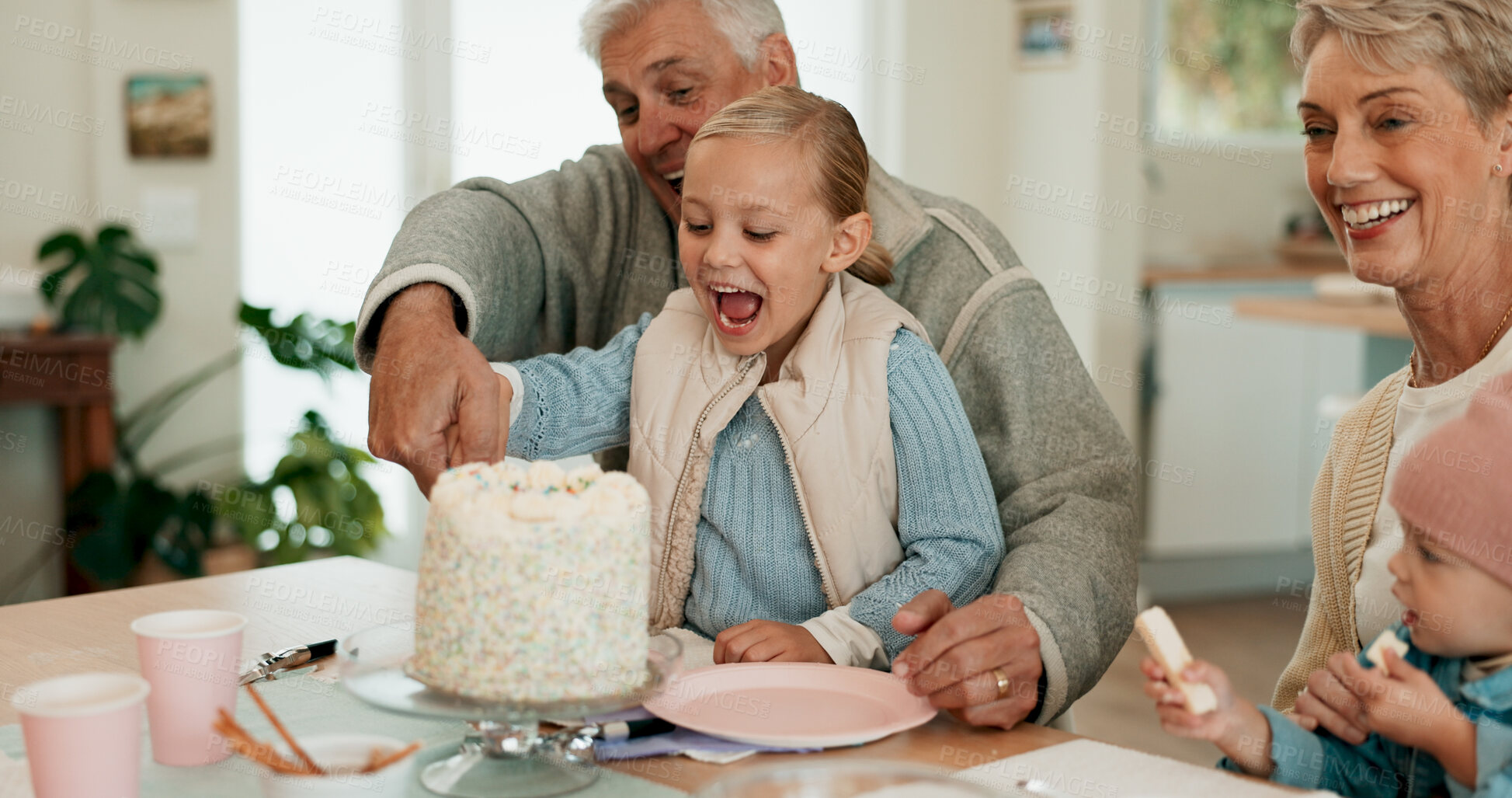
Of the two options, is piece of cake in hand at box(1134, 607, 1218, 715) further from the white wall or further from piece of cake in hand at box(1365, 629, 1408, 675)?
the white wall

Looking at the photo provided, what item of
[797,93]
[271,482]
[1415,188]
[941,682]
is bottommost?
[271,482]

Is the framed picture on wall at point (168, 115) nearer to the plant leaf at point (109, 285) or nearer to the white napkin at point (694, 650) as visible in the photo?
the plant leaf at point (109, 285)

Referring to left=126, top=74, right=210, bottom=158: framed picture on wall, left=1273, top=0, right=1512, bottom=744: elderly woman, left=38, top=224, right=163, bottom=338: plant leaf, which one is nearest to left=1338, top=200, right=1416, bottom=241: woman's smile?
left=1273, top=0, right=1512, bottom=744: elderly woman

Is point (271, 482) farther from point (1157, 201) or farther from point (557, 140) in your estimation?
point (1157, 201)

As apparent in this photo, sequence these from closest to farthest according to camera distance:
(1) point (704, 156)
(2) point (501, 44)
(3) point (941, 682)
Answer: (3) point (941, 682) < (1) point (704, 156) < (2) point (501, 44)

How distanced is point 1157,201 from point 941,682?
4.35m

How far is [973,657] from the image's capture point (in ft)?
3.84

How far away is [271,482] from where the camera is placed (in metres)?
3.40

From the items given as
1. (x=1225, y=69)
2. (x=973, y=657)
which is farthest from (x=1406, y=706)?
(x=1225, y=69)

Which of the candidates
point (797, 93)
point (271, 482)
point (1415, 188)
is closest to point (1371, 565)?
point (1415, 188)

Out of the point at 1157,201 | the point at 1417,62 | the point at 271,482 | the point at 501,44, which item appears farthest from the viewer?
the point at 1157,201

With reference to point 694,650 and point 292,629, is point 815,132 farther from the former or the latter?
point 292,629

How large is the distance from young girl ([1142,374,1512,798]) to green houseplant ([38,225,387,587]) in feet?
8.92

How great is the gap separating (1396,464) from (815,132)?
0.72m
